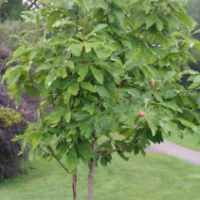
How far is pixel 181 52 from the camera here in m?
2.21

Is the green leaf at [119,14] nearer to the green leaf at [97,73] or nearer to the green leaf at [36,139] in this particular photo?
the green leaf at [97,73]

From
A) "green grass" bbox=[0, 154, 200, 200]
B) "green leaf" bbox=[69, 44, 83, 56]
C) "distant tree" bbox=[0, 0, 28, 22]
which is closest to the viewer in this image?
"green leaf" bbox=[69, 44, 83, 56]

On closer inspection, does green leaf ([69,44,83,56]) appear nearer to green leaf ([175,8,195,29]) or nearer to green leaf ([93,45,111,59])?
green leaf ([93,45,111,59])

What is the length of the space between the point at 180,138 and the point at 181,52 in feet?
2.88

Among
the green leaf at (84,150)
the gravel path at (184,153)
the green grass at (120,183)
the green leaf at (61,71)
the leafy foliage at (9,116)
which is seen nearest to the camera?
the green leaf at (61,71)

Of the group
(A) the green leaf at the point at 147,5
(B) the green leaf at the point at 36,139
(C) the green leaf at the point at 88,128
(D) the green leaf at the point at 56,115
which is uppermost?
(A) the green leaf at the point at 147,5

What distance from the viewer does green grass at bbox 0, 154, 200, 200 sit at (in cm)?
656

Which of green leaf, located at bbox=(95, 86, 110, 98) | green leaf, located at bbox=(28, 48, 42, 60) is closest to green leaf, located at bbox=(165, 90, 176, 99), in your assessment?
green leaf, located at bbox=(95, 86, 110, 98)

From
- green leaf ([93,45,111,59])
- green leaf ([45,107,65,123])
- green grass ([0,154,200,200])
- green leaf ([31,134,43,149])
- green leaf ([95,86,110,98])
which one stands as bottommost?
green grass ([0,154,200,200])

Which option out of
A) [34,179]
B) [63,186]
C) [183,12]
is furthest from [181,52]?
[34,179]

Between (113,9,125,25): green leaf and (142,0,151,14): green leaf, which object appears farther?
(113,9,125,25): green leaf

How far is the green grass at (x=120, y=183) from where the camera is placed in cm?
656

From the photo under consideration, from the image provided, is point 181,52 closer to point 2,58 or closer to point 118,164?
point 2,58

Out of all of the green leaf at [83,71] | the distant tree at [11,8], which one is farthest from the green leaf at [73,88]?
the distant tree at [11,8]
